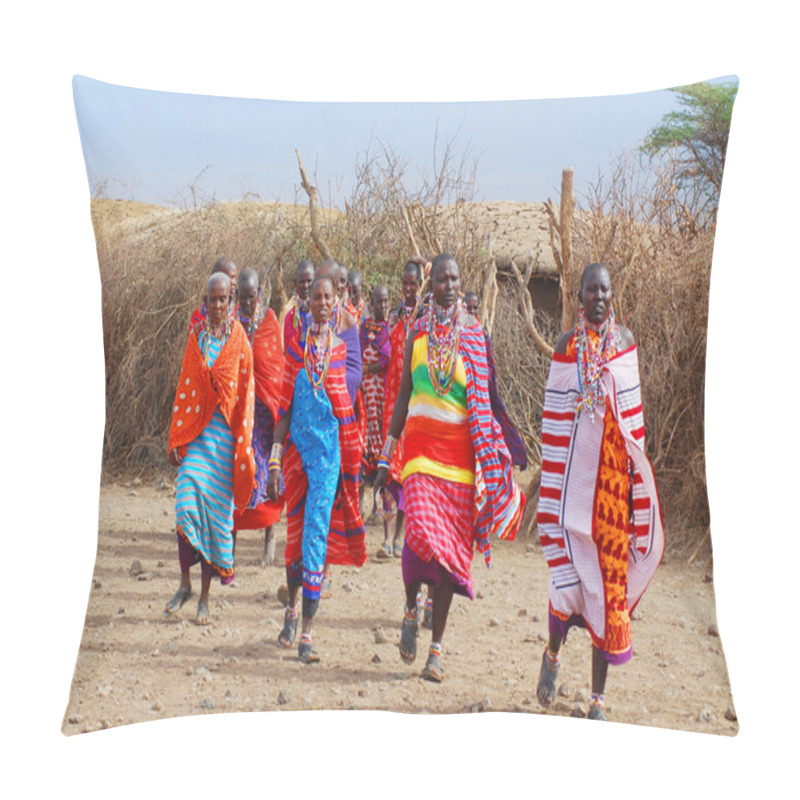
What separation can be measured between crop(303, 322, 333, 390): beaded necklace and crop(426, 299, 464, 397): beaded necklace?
55cm

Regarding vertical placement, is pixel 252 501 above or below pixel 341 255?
below

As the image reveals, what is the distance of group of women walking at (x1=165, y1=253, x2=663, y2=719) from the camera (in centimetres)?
622

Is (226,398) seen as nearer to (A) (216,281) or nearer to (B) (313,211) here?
(A) (216,281)

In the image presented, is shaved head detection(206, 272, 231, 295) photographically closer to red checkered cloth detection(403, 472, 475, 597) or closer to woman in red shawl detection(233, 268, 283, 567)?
woman in red shawl detection(233, 268, 283, 567)

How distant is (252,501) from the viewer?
22.7ft

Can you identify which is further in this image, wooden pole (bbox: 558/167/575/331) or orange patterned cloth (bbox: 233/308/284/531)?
orange patterned cloth (bbox: 233/308/284/531)

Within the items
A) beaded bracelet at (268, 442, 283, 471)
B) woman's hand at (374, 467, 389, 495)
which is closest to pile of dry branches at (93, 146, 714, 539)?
beaded bracelet at (268, 442, 283, 471)

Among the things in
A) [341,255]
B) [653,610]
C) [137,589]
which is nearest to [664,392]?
[653,610]

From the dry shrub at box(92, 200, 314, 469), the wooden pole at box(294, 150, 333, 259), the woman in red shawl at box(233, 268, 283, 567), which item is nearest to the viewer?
the wooden pole at box(294, 150, 333, 259)

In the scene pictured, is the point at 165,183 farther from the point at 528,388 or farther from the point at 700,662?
the point at 700,662

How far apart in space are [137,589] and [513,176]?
2.74 meters

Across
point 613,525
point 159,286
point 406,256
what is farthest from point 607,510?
point 159,286

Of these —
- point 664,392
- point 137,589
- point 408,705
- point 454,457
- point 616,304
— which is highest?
point 616,304

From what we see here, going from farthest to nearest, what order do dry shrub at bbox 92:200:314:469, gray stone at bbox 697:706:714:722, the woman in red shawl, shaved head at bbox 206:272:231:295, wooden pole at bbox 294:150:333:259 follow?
1. the woman in red shawl
2. shaved head at bbox 206:272:231:295
3. dry shrub at bbox 92:200:314:469
4. wooden pole at bbox 294:150:333:259
5. gray stone at bbox 697:706:714:722
